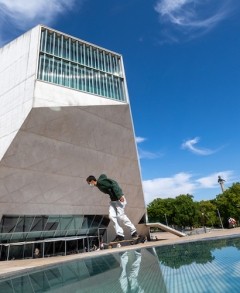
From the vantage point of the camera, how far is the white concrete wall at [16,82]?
16.5 metres

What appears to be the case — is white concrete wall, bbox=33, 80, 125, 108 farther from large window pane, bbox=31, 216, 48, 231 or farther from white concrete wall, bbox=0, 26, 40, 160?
large window pane, bbox=31, 216, 48, 231

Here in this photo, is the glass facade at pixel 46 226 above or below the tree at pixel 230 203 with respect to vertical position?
below

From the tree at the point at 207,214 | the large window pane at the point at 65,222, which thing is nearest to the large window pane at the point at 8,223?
the large window pane at the point at 65,222

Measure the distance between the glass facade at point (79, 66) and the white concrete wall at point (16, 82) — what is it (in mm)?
925

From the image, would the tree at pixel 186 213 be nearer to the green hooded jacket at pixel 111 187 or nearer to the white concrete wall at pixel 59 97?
the white concrete wall at pixel 59 97

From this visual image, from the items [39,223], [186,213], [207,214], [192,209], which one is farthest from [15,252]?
[207,214]

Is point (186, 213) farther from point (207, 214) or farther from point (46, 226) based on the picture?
point (46, 226)

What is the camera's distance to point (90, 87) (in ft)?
68.0

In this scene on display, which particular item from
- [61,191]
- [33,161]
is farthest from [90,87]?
[61,191]

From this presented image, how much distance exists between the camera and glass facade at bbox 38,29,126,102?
19.3 meters

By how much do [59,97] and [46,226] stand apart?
13244 mm

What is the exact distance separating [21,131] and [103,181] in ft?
36.2

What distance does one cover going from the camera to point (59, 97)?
1792 cm

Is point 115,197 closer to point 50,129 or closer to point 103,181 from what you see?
point 103,181
